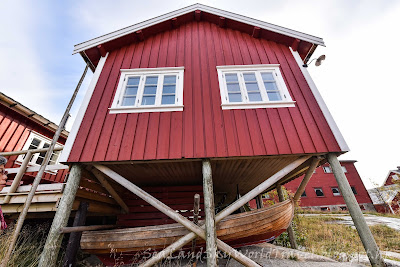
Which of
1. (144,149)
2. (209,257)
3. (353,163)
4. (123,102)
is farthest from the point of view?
(353,163)

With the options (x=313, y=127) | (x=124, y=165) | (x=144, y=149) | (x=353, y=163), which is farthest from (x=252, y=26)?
(x=353, y=163)

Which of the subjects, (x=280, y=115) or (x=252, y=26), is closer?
(x=280, y=115)

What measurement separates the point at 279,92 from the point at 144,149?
13.5 feet

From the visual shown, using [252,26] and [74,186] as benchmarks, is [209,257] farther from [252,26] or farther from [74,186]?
[252,26]

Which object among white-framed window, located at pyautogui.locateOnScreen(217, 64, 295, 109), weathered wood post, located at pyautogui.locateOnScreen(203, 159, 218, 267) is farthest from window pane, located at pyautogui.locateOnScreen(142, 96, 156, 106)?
weathered wood post, located at pyautogui.locateOnScreen(203, 159, 218, 267)

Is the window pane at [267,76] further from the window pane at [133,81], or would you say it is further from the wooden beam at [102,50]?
the wooden beam at [102,50]

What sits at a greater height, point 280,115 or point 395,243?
point 280,115

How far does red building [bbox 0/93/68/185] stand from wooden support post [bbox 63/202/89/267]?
5099 mm

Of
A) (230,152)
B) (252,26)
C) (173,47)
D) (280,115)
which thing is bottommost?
(230,152)

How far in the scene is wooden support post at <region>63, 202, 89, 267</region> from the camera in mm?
4269

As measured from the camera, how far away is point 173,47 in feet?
21.9

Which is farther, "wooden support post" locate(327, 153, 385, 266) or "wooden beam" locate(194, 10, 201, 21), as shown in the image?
"wooden beam" locate(194, 10, 201, 21)

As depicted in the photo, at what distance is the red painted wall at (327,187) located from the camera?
24641 millimetres

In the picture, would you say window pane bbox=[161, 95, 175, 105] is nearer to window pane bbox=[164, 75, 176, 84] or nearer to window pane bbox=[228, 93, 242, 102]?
window pane bbox=[164, 75, 176, 84]
